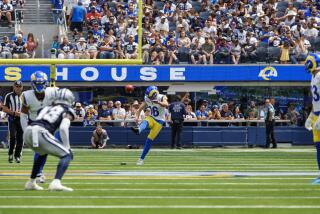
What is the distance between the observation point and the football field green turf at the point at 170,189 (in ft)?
31.4

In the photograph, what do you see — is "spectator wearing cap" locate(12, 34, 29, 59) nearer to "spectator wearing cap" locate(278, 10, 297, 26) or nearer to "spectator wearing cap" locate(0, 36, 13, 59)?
"spectator wearing cap" locate(0, 36, 13, 59)

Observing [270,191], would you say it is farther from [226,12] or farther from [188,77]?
[226,12]

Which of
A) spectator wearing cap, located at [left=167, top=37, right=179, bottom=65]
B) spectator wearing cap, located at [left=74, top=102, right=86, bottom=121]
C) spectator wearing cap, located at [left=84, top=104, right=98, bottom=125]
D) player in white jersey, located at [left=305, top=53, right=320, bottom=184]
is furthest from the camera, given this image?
spectator wearing cap, located at [left=167, top=37, right=179, bottom=65]

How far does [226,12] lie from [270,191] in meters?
20.5

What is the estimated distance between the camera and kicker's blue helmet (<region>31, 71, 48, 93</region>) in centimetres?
1286

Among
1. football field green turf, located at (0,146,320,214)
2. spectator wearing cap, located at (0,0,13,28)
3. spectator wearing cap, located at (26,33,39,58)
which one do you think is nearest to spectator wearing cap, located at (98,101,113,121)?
spectator wearing cap, located at (0,0,13,28)

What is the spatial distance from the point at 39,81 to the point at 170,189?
262 cm

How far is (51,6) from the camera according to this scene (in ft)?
84.2

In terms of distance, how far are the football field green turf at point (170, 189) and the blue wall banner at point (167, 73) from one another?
10.8 m

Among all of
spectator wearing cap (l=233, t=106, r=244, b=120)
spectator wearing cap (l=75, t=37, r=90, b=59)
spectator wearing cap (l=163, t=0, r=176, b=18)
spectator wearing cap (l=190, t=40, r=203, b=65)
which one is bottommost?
spectator wearing cap (l=233, t=106, r=244, b=120)

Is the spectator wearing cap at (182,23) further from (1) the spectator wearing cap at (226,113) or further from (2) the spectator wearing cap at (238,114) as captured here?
(2) the spectator wearing cap at (238,114)

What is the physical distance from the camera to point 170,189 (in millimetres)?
11664

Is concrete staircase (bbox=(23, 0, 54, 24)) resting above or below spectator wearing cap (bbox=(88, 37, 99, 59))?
above

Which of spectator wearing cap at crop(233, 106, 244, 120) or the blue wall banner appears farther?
spectator wearing cap at crop(233, 106, 244, 120)
